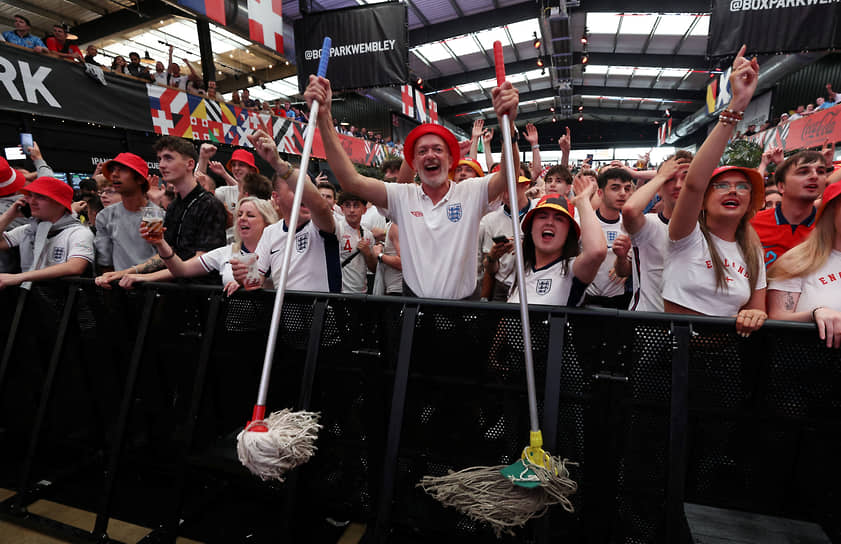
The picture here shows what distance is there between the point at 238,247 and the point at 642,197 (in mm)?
2391

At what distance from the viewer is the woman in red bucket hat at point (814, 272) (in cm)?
166

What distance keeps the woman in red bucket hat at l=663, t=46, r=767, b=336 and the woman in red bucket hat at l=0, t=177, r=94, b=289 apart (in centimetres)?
353

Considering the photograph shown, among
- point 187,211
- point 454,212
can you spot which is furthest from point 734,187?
point 187,211

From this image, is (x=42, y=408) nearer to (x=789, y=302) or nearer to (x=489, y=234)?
(x=489, y=234)

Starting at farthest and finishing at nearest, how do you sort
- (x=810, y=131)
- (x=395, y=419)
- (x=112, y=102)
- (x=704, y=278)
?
(x=810, y=131), (x=112, y=102), (x=704, y=278), (x=395, y=419)

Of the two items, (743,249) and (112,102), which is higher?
(112,102)

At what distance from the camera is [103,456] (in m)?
2.68

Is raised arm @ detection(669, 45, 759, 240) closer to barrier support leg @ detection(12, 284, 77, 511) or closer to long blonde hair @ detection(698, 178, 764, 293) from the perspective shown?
long blonde hair @ detection(698, 178, 764, 293)

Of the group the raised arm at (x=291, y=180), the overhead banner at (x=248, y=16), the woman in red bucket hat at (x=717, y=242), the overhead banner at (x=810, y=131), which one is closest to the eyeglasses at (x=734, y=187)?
the woman in red bucket hat at (x=717, y=242)

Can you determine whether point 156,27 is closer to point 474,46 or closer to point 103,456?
point 474,46

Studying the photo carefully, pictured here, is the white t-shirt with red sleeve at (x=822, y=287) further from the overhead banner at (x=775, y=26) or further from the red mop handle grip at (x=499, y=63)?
the overhead banner at (x=775, y=26)

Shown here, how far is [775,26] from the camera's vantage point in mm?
3977

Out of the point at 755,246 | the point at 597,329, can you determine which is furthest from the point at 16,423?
the point at 755,246

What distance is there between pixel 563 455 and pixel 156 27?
13343mm
